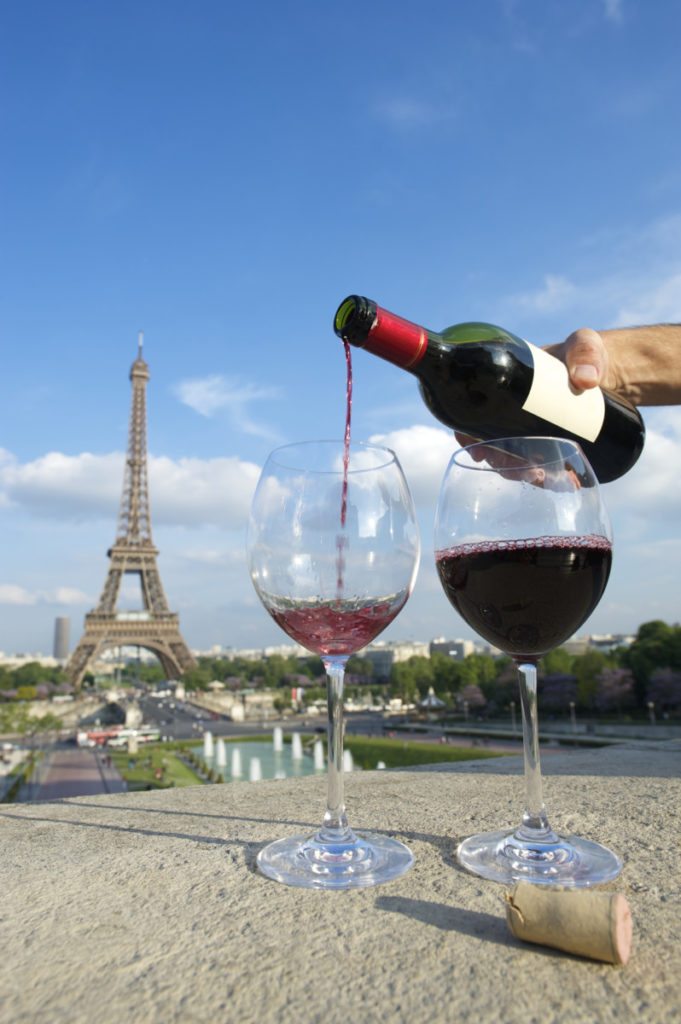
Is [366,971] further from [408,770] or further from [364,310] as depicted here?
[408,770]

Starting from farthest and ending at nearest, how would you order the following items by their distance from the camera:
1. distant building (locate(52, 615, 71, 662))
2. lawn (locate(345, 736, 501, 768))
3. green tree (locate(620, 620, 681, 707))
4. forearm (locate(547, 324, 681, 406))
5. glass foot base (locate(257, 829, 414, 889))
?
1. distant building (locate(52, 615, 71, 662))
2. green tree (locate(620, 620, 681, 707))
3. lawn (locate(345, 736, 501, 768))
4. forearm (locate(547, 324, 681, 406))
5. glass foot base (locate(257, 829, 414, 889))

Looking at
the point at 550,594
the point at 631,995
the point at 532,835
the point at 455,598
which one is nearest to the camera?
the point at 631,995

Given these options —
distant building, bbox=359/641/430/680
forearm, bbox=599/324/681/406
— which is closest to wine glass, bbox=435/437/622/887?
forearm, bbox=599/324/681/406

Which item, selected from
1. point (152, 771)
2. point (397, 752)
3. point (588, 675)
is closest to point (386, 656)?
point (588, 675)

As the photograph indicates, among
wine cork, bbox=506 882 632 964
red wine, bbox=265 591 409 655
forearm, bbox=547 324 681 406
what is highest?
forearm, bbox=547 324 681 406

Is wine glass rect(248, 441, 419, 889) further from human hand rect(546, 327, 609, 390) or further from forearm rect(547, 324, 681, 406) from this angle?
forearm rect(547, 324, 681, 406)

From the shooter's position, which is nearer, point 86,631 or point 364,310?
point 364,310

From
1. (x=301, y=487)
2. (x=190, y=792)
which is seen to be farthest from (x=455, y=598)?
(x=190, y=792)
